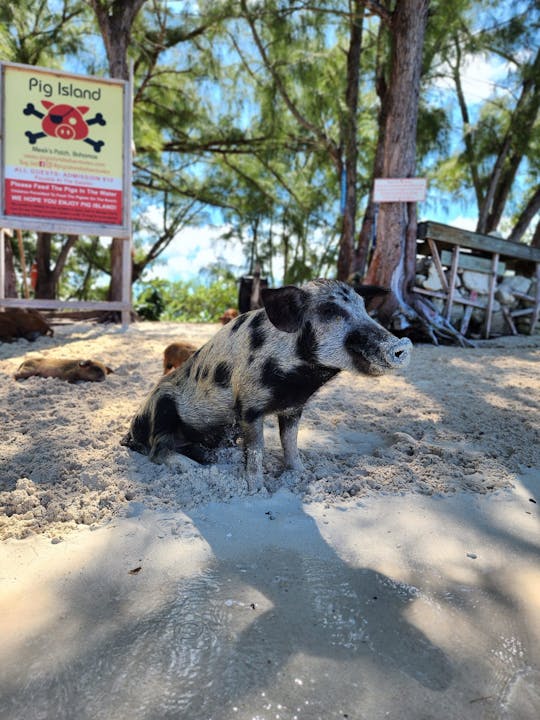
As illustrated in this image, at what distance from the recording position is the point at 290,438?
7.86 ft

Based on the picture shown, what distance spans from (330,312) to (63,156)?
5931 millimetres

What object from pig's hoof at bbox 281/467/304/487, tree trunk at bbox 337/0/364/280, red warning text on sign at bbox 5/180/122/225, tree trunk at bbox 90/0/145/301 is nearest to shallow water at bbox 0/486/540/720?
pig's hoof at bbox 281/467/304/487

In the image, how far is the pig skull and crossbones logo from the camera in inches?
253

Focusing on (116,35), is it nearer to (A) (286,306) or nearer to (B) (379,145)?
(B) (379,145)

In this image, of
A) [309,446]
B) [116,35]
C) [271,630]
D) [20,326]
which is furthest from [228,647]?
[116,35]

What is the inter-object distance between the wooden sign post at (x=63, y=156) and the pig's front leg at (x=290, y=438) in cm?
484

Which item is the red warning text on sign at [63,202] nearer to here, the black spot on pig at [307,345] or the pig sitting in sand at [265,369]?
the pig sitting in sand at [265,369]

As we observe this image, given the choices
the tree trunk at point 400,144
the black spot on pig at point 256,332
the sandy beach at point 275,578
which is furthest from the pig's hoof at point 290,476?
the tree trunk at point 400,144

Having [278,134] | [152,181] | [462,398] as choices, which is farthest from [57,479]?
[152,181]

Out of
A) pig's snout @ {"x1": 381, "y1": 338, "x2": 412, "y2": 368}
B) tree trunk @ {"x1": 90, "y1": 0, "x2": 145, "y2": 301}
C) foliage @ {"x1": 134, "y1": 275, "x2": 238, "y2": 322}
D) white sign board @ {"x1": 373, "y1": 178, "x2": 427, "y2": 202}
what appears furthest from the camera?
foliage @ {"x1": 134, "y1": 275, "x2": 238, "y2": 322}

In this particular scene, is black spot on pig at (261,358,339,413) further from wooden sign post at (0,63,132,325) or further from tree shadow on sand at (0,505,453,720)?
wooden sign post at (0,63,132,325)

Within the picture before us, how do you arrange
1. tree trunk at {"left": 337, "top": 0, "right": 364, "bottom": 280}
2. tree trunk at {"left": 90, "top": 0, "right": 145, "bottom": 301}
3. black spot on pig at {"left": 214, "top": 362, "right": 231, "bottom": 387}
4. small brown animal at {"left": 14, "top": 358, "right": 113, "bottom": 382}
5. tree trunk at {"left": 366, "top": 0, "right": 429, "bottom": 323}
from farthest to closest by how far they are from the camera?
tree trunk at {"left": 337, "top": 0, "right": 364, "bottom": 280}
tree trunk at {"left": 90, "top": 0, "right": 145, "bottom": 301}
tree trunk at {"left": 366, "top": 0, "right": 429, "bottom": 323}
small brown animal at {"left": 14, "top": 358, "right": 113, "bottom": 382}
black spot on pig at {"left": 214, "top": 362, "right": 231, "bottom": 387}

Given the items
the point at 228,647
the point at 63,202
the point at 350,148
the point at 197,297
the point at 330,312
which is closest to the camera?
the point at 228,647

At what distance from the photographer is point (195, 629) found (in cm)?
131
